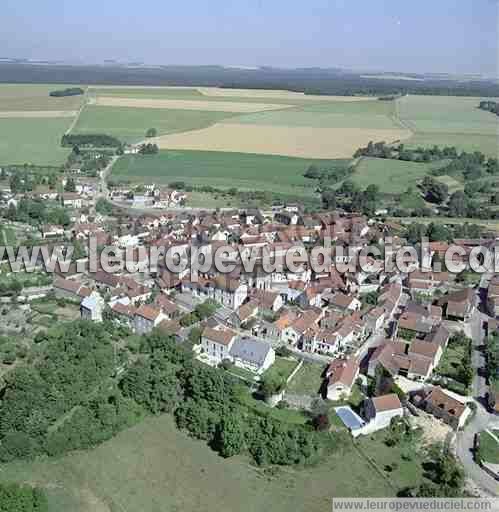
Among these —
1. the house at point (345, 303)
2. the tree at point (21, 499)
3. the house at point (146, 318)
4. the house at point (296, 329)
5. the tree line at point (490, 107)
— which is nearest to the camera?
the tree at point (21, 499)

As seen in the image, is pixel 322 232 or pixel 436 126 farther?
pixel 436 126

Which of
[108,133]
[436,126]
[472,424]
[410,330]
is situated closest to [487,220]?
[410,330]

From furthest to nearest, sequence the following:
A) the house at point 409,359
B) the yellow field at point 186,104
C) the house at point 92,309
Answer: the yellow field at point 186,104, the house at point 92,309, the house at point 409,359

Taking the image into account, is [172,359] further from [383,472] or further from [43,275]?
[43,275]

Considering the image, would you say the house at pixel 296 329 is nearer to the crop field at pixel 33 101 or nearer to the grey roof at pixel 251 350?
the grey roof at pixel 251 350

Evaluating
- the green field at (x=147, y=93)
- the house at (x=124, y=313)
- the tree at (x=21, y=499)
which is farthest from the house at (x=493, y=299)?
the green field at (x=147, y=93)

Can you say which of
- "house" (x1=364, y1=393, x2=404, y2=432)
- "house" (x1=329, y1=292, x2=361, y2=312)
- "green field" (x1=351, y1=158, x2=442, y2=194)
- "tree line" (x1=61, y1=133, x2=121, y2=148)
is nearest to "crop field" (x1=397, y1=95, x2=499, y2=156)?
"green field" (x1=351, y1=158, x2=442, y2=194)

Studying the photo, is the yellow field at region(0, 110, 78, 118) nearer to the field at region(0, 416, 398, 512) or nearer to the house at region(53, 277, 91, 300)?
the house at region(53, 277, 91, 300)

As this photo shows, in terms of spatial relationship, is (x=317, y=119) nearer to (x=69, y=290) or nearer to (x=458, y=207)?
(x=458, y=207)
